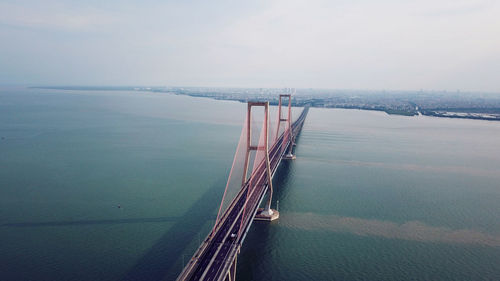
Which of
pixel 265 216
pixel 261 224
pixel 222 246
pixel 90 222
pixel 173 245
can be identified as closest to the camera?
pixel 222 246

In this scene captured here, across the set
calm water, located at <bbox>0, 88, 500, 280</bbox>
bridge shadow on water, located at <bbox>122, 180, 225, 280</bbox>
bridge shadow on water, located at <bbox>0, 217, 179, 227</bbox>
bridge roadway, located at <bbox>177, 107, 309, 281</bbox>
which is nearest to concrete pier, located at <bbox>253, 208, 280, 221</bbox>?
calm water, located at <bbox>0, 88, 500, 280</bbox>

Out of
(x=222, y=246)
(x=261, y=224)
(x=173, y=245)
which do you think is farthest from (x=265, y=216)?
(x=222, y=246)

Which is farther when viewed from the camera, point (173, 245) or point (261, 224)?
point (261, 224)

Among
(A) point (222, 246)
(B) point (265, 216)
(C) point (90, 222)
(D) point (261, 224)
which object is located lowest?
(C) point (90, 222)

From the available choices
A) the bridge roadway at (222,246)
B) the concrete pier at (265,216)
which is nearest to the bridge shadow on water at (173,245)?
the bridge roadway at (222,246)

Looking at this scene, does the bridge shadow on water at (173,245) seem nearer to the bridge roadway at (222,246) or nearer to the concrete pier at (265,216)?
the bridge roadway at (222,246)

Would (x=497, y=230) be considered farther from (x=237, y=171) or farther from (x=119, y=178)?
(x=119, y=178)

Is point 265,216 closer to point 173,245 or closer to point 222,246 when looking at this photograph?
point 173,245
